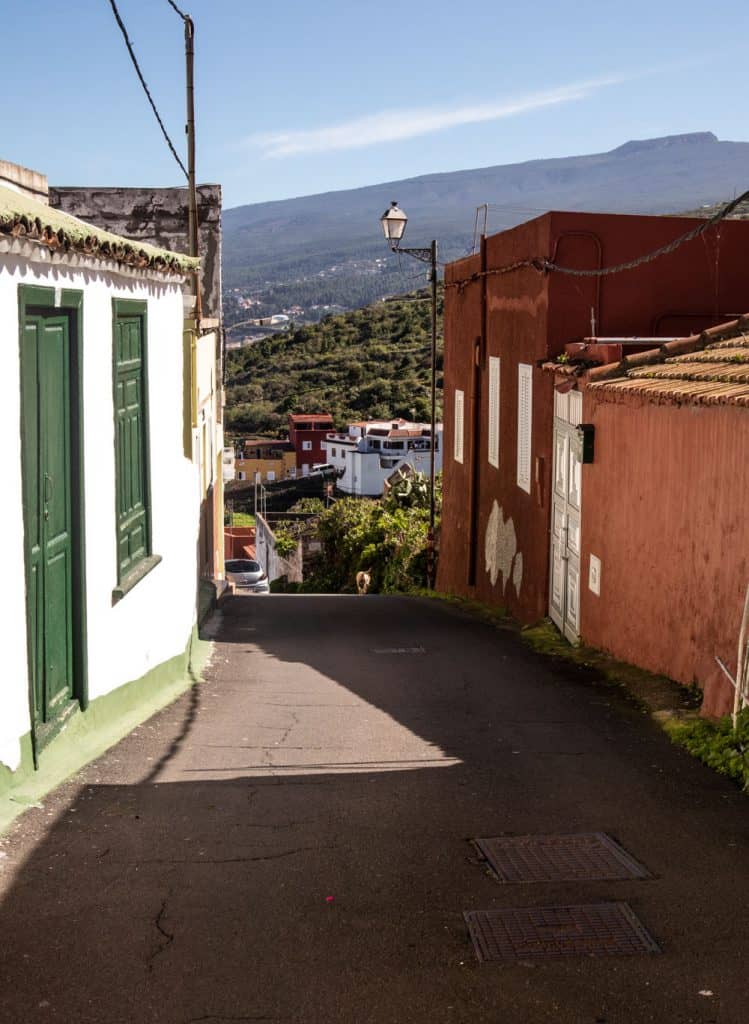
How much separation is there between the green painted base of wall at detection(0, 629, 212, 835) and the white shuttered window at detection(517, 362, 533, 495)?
588 centimetres

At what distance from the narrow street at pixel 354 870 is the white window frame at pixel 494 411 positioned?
27.5 ft

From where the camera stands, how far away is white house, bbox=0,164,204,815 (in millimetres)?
5910

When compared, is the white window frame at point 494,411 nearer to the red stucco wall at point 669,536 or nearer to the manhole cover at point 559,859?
the red stucco wall at point 669,536

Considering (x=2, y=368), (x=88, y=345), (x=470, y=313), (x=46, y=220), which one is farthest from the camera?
(x=470, y=313)

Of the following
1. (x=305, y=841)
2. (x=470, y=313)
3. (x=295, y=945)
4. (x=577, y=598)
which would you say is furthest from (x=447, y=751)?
(x=470, y=313)

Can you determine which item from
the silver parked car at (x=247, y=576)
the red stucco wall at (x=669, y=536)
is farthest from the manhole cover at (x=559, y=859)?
the silver parked car at (x=247, y=576)

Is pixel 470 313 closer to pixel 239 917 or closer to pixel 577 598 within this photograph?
pixel 577 598

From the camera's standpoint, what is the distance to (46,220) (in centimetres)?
614

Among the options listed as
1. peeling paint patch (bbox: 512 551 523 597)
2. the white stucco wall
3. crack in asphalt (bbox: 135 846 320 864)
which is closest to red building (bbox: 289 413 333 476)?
peeling paint patch (bbox: 512 551 523 597)

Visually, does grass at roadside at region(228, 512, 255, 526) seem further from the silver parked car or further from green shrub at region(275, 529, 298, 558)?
the silver parked car

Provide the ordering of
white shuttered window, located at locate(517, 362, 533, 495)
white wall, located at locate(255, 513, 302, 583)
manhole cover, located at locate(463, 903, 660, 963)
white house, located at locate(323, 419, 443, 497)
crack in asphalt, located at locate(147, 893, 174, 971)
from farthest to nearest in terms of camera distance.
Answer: white house, located at locate(323, 419, 443, 497)
white wall, located at locate(255, 513, 302, 583)
white shuttered window, located at locate(517, 362, 533, 495)
manhole cover, located at locate(463, 903, 660, 963)
crack in asphalt, located at locate(147, 893, 174, 971)

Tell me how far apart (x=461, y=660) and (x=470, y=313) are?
8145 mm

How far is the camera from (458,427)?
21.2 metres

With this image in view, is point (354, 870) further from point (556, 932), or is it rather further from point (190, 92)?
point (190, 92)
